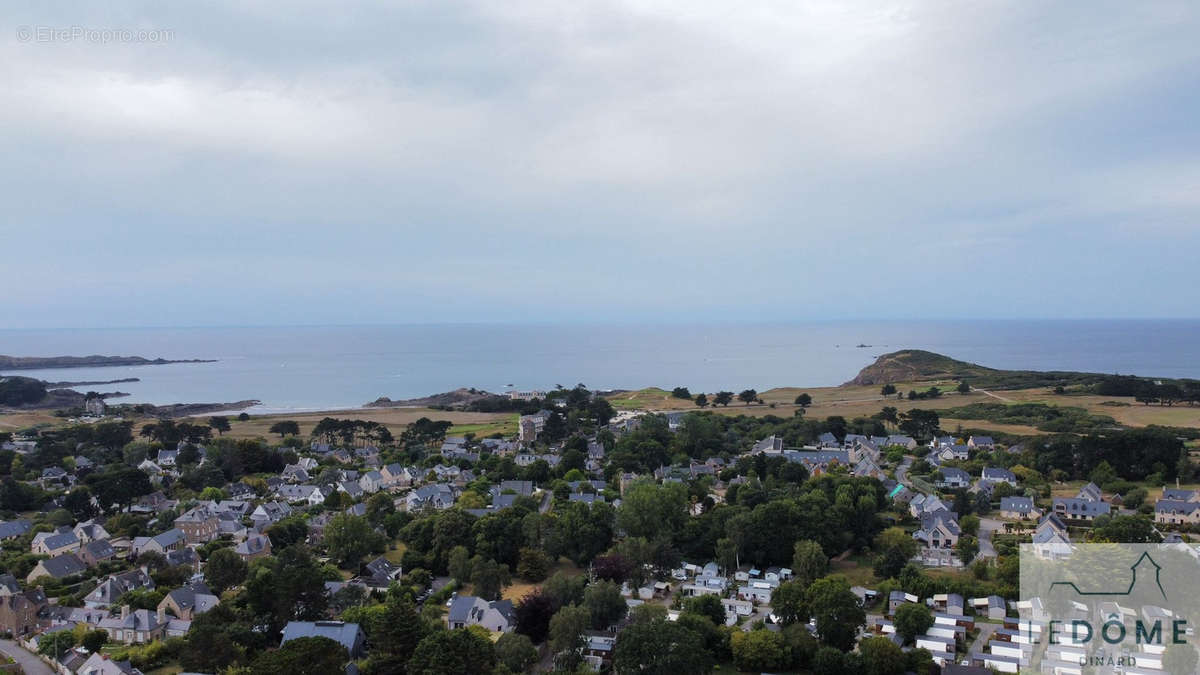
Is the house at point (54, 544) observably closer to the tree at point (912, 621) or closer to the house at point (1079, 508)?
the tree at point (912, 621)

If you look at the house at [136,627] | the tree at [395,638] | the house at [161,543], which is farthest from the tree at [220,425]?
the tree at [395,638]

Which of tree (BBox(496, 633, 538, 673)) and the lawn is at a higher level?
tree (BBox(496, 633, 538, 673))

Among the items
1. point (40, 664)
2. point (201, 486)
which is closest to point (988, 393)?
point (201, 486)

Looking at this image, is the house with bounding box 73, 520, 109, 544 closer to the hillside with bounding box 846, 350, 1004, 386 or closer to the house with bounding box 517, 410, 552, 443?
the house with bounding box 517, 410, 552, 443

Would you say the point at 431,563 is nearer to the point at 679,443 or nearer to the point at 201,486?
the point at 201,486

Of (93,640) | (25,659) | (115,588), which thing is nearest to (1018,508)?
(93,640)

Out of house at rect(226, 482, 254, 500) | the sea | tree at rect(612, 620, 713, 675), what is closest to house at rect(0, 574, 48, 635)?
house at rect(226, 482, 254, 500)
